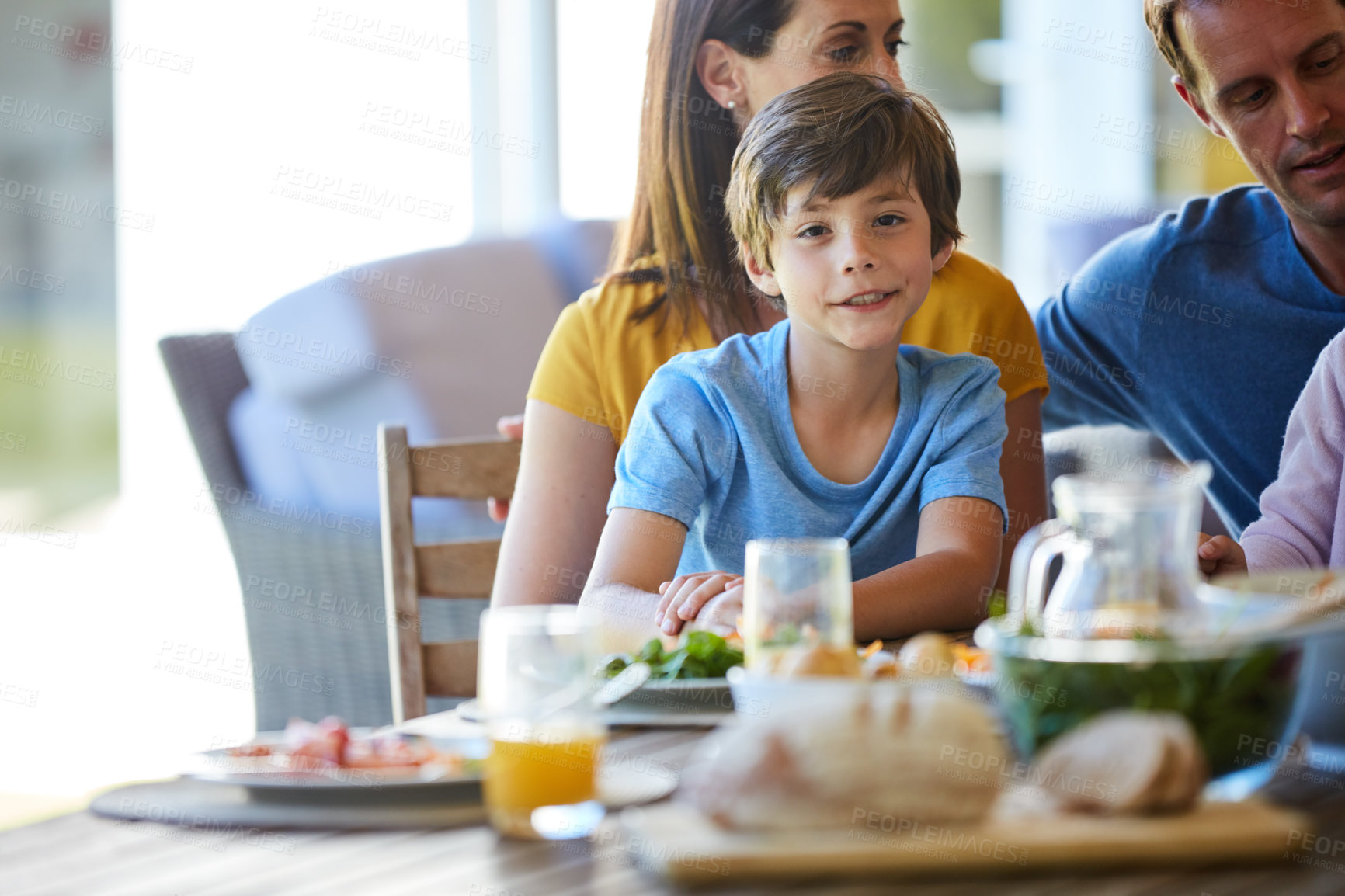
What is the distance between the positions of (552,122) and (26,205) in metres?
1.54

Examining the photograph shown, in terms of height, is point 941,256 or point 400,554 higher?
point 941,256

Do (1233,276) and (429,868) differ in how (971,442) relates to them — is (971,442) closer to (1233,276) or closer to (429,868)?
(1233,276)

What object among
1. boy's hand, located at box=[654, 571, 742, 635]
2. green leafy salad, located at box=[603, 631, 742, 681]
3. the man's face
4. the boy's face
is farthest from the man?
green leafy salad, located at box=[603, 631, 742, 681]

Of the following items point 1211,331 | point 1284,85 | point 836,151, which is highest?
point 1284,85

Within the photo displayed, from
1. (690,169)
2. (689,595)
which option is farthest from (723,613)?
(690,169)

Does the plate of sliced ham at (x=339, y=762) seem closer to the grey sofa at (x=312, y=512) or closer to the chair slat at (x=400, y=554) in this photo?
the chair slat at (x=400, y=554)

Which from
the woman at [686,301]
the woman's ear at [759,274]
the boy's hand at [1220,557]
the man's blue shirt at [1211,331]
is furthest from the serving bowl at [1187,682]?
the man's blue shirt at [1211,331]

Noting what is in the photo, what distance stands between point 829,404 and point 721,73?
0.56 meters

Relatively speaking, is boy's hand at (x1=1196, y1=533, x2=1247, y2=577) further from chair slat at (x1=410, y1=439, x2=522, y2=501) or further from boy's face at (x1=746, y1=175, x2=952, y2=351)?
chair slat at (x1=410, y1=439, x2=522, y2=501)

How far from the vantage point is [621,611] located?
133cm

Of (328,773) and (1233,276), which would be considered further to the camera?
(1233,276)

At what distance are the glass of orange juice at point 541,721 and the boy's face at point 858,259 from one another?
0.73m

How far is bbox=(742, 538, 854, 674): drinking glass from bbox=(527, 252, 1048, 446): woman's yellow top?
92 cm

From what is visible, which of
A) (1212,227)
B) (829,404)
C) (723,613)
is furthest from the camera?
(1212,227)
